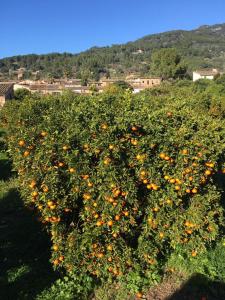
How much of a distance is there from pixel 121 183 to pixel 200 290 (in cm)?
193

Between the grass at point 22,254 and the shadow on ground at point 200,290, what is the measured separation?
1.79 m

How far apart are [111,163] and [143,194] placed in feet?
2.64

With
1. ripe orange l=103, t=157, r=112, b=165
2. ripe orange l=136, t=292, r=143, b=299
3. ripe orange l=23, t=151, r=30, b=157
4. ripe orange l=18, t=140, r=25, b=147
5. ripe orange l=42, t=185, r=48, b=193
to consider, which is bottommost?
ripe orange l=136, t=292, r=143, b=299

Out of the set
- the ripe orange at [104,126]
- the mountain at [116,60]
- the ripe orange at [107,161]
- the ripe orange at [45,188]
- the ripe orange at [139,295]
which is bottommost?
the mountain at [116,60]

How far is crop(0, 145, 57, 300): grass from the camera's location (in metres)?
5.05

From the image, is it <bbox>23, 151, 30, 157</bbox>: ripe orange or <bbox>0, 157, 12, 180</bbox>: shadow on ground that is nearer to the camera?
<bbox>23, 151, 30, 157</bbox>: ripe orange

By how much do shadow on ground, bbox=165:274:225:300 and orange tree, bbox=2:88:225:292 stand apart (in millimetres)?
390

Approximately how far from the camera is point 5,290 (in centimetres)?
495

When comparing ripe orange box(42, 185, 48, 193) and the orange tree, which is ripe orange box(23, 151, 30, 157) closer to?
the orange tree

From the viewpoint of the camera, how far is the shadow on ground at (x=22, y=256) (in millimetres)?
5039

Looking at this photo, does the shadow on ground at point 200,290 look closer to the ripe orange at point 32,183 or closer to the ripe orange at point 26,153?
the ripe orange at point 32,183

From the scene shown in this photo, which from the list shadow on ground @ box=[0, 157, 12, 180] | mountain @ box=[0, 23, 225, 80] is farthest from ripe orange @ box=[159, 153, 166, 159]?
mountain @ box=[0, 23, 225, 80]

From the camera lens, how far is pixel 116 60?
153250 mm

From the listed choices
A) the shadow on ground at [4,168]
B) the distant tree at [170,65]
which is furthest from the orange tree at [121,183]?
the distant tree at [170,65]
